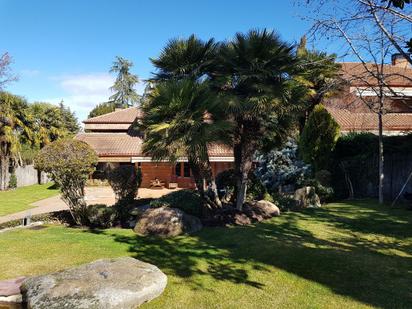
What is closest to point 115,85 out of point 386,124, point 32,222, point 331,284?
point 386,124

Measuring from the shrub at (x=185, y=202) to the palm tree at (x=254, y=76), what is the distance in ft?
8.85

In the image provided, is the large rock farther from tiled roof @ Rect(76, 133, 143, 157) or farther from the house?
tiled roof @ Rect(76, 133, 143, 157)

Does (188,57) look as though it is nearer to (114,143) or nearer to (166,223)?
(166,223)

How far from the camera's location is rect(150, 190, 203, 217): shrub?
11.4 metres

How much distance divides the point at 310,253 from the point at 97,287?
4307 millimetres

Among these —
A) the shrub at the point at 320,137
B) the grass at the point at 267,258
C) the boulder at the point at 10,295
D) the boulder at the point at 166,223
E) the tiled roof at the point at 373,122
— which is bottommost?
the boulder at the point at 10,295

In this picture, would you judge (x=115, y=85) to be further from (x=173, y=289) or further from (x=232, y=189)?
(x=173, y=289)

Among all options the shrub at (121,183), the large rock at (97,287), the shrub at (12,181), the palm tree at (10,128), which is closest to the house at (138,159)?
the palm tree at (10,128)

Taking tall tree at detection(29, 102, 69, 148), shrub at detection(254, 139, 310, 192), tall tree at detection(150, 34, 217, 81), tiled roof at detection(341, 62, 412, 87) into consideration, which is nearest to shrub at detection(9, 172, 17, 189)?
tall tree at detection(29, 102, 69, 148)

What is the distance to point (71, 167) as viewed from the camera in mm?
10648

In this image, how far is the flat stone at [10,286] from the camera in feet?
19.1

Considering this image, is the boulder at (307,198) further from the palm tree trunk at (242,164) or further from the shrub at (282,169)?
the palm tree trunk at (242,164)

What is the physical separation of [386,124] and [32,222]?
19.4 metres

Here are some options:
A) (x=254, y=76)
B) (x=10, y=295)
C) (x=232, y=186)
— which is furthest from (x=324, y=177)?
(x=10, y=295)
